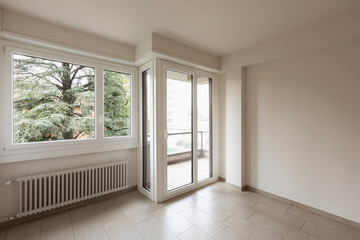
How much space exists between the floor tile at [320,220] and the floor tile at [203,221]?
1.23 m

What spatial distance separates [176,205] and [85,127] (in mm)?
2023

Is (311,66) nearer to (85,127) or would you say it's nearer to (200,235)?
(200,235)

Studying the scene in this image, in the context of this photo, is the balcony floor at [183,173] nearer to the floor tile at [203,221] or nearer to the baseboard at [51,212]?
the floor tile at [203,221]

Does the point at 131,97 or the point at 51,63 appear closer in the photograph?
the point at 51,63

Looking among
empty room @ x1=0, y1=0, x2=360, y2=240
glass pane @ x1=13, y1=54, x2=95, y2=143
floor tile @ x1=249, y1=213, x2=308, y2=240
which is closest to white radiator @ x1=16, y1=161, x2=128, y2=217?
empty room @ x1=0, y1=0, x2=360, y2=240

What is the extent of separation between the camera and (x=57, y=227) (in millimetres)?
2150

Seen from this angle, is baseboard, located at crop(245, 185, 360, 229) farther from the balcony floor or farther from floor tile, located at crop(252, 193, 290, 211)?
the balcony floor

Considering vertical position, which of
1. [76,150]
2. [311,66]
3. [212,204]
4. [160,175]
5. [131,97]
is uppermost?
[311,66]

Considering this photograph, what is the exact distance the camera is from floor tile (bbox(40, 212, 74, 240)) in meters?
1.99

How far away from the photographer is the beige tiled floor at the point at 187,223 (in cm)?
200

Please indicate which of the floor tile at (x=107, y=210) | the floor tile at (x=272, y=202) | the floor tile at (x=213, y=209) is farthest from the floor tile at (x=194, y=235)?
the floor tile at (x=272, y=202)

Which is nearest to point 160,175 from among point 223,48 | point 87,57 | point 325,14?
point 87,57

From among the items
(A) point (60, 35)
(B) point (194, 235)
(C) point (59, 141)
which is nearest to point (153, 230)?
(B) point (194, 235)

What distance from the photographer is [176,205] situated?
2.72m
